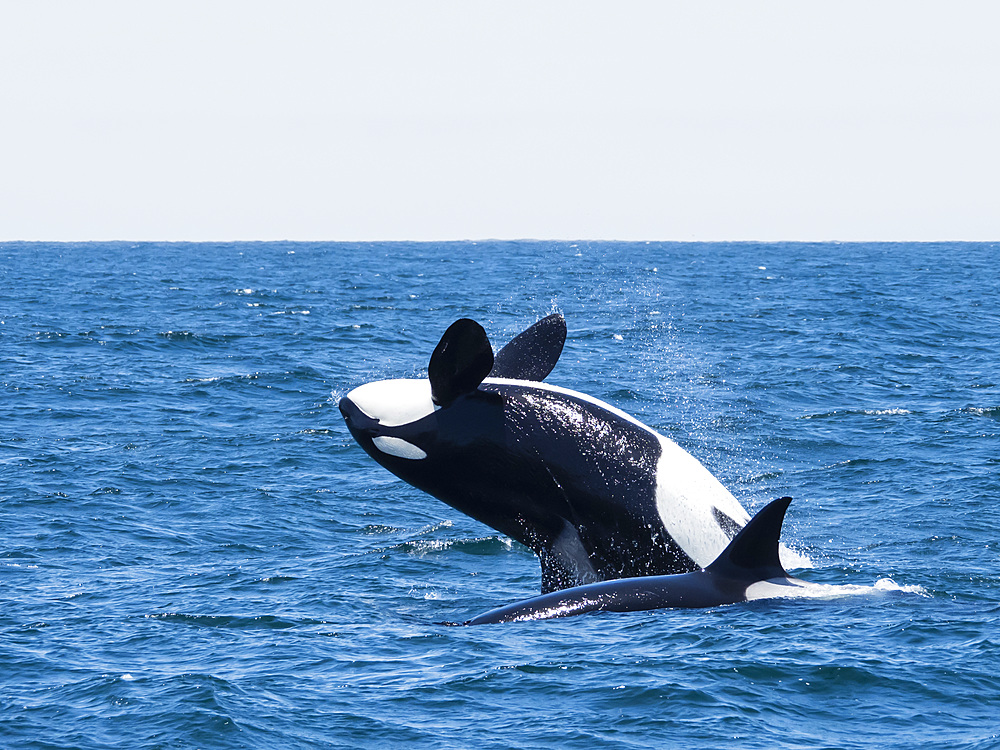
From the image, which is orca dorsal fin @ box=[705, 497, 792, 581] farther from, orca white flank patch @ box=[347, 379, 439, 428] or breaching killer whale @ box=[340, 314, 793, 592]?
orca white flank patch @ box=[347, 379, 439, 428]

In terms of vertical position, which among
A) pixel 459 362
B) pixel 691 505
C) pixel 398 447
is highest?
pixel 459 362

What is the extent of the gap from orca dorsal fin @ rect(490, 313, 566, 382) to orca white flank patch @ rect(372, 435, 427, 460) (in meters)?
1.16

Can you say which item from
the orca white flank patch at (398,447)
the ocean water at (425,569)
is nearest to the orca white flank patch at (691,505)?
the ocean water at (425,569)

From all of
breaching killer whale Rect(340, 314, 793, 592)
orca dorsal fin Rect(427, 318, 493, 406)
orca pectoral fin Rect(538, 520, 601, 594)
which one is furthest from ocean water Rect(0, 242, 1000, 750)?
orca dorsal fin Rect(427, 318, 493, 406)

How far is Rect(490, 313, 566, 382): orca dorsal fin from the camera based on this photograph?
1217cm

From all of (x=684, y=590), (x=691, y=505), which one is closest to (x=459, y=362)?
(x=691, y=505)

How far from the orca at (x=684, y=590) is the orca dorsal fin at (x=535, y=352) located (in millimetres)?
2173

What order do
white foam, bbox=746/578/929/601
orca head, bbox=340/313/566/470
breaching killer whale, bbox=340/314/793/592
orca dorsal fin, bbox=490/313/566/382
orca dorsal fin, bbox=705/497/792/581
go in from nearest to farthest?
orca dorsal fin, bbox=705/497/792/581
orca head, bbox=340/313/566/470
breaching killer whale, bbox=340/314/793/592
white foam, bbox=746/578/929/601
orca dorsal fin, bbox=490/313/566/382

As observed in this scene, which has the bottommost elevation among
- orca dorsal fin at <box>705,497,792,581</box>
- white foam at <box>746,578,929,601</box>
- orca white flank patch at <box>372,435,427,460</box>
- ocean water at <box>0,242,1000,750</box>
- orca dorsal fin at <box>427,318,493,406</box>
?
ocean water at <box>0,242,1000,750</box>

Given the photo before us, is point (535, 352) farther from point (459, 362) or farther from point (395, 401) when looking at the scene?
point (395, 401)

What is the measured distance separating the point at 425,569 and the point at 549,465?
5206mm

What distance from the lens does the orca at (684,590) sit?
38.2ft

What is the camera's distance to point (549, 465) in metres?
11.7

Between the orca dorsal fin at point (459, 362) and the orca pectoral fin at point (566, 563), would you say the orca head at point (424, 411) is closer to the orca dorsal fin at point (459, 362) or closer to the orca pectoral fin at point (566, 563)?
the orca dorsal fin at point (459, 362)
